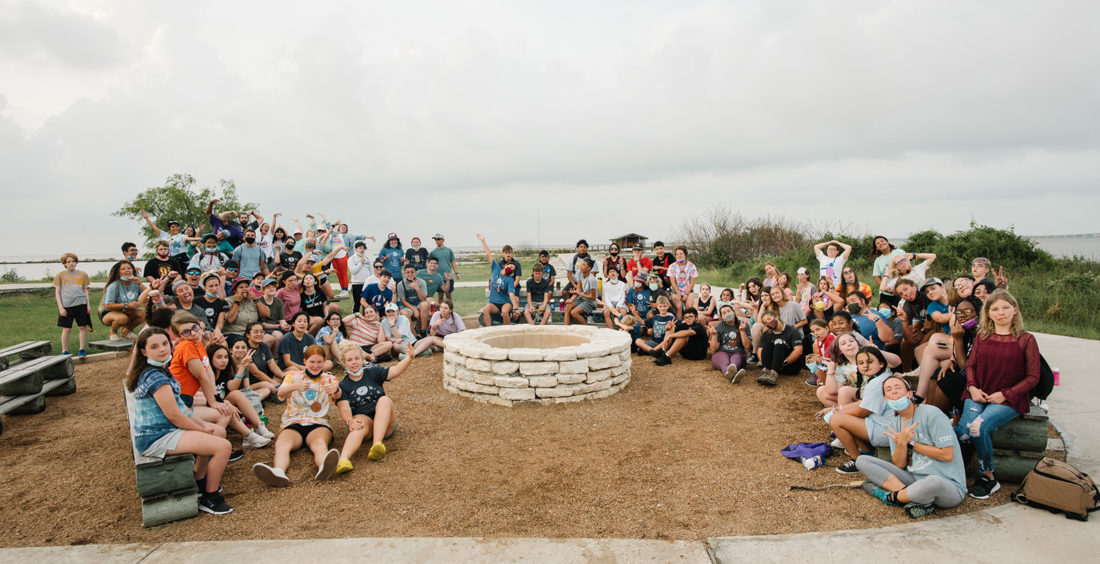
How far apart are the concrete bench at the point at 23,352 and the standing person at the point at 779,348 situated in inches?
357

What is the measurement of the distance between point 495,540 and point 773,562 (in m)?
1.64

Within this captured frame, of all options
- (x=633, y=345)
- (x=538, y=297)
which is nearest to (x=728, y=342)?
(x=633, y=345)

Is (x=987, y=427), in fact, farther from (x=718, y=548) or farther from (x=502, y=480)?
(x=502, y=480)

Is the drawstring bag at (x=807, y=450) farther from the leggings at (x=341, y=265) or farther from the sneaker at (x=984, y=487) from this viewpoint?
the leggings at (x=341, y=265)

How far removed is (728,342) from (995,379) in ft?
11.6

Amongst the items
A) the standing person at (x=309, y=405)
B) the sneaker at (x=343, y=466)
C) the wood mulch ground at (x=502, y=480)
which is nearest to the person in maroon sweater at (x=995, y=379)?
the wood mulch ground at (x=502, y=480)

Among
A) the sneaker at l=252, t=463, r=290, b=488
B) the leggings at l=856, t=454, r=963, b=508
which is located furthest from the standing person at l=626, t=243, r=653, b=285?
the sneaker at l=252, t=463, r=290, b=488

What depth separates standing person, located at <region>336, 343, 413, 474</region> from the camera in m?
4.73

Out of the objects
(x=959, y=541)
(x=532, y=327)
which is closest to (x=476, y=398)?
(x=532, y=327)

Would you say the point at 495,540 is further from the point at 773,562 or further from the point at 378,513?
the point at 773,562

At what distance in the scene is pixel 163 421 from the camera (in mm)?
3754

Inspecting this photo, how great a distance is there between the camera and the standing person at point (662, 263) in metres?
9.85

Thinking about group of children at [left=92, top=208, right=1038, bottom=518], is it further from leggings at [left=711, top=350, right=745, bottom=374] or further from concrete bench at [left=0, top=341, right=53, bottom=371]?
concrete bench at [left=0, top=341, right=53, bottom=371]

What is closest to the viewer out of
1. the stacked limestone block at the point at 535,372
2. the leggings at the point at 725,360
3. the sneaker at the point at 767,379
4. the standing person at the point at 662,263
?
the stacked limestone block at the point at 535,372
